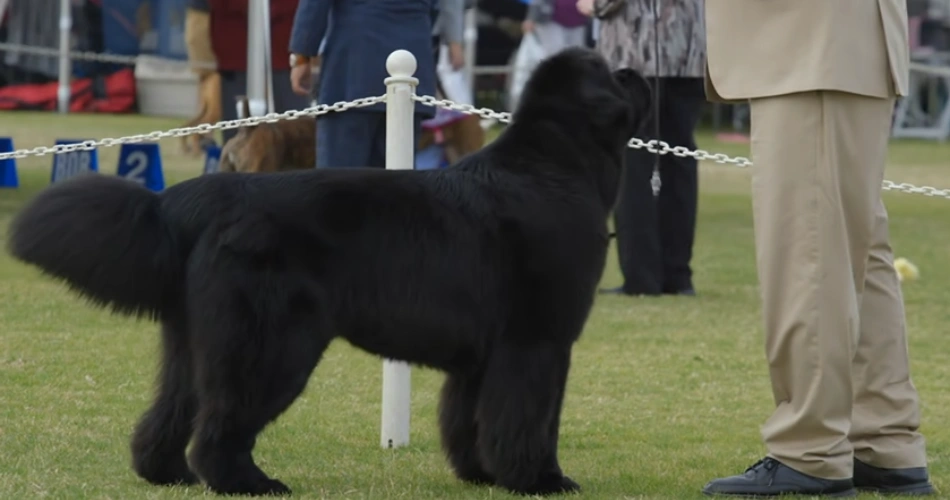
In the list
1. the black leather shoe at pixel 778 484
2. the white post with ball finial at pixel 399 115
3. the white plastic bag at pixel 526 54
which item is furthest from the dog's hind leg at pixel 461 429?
the white plastic bag at pixel 526 54

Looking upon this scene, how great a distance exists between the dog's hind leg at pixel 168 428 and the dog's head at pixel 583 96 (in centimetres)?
116

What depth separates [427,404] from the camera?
5.89 metres

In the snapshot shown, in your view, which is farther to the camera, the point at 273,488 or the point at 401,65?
the point at 401,65

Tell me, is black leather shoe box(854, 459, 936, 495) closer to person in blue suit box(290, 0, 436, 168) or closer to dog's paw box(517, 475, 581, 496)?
dog's paw box(517, 475, 581, 496)

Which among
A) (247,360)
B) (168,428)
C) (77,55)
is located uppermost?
(247,360)

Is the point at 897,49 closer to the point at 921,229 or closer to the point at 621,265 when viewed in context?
the point at 621,265

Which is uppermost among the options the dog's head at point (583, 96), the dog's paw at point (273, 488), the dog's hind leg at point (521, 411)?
the dog's head at point (583, 96)

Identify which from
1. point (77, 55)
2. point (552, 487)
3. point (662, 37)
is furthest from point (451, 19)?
point (77, 55)

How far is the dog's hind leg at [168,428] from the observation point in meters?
4.16

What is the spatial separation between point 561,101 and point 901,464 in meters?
1.38

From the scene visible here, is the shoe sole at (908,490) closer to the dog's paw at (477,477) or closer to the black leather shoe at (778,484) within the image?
the black leather shoe at (778,484)

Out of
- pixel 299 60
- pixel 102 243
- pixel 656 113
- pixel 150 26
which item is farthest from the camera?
pixel 150 26

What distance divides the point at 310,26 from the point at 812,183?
10.6 ft

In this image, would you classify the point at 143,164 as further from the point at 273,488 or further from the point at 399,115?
the point at 273,488
